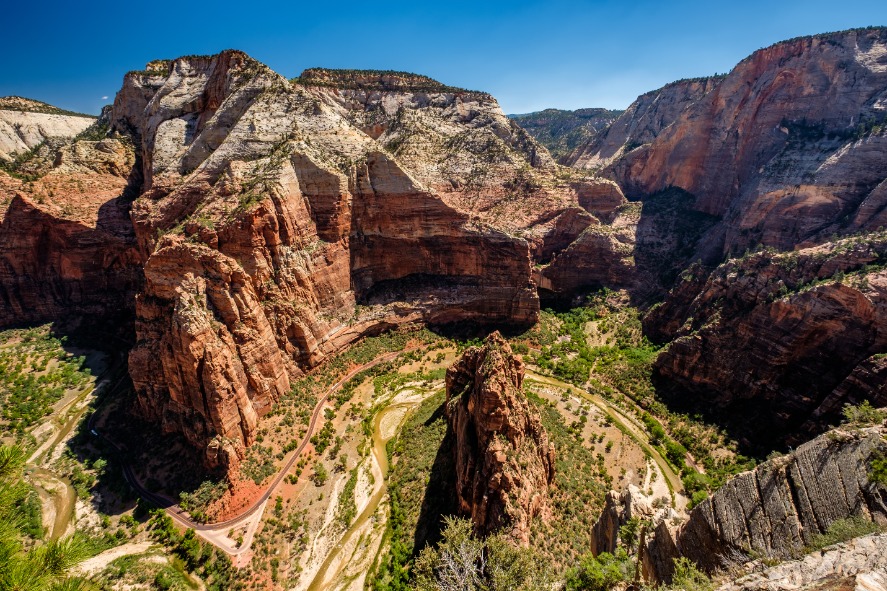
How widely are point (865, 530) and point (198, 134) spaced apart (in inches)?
3158

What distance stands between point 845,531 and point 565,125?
19404 centimetres

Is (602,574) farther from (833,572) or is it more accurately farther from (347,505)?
(347,505)

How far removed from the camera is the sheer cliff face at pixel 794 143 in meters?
52.0

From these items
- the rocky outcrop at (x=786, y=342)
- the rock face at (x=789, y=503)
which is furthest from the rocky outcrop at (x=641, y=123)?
the rock face at (x=789, y=503)

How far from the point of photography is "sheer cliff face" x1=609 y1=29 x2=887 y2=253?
52.0 meters

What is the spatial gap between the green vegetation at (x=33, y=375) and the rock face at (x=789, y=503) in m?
63.8

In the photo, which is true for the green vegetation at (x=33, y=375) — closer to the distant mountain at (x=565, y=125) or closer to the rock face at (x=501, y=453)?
the rock face at (x=501, y=453)

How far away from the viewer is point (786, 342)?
40250mm

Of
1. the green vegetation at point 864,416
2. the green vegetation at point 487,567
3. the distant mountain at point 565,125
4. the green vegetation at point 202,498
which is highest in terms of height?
the distant mountain at point 565,125

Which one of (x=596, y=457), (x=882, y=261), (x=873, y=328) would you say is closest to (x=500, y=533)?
(x=596, y=457)

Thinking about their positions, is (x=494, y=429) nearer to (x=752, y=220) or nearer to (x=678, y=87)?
(x=752, y=220)

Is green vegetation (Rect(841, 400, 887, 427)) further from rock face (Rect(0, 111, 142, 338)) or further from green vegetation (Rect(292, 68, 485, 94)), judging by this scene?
green vegetation (Rect(292, 68, 485, 94))

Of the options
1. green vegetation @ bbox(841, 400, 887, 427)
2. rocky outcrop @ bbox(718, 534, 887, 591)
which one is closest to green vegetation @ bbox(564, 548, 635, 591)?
rocky outcrop @ bbox(718, 534, 887, 591)

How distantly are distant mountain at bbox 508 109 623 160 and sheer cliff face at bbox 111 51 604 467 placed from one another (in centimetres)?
9149
